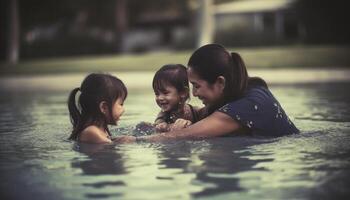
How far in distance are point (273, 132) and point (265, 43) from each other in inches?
1311

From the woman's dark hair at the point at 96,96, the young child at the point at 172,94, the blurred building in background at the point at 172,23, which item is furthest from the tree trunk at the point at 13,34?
the woman's dark hair at the point at 96,96

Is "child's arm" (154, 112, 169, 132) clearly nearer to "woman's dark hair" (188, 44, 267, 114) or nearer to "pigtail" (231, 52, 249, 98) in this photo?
"woman's dark hair" (188, 44, 267, 114)

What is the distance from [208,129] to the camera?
6.50 metres

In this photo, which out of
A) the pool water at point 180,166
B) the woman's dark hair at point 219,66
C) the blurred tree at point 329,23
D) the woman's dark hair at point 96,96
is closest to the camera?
the pool water at point 180,166

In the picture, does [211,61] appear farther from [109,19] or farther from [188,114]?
[109,19]

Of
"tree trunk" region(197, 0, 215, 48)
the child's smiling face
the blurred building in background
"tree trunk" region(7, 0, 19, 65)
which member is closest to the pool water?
the child's smiling face

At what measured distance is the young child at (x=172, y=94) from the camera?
692 centimetres

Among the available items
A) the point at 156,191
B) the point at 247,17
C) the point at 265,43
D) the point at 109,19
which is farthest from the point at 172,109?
the point at 109,19

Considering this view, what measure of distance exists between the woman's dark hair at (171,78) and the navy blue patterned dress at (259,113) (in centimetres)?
72

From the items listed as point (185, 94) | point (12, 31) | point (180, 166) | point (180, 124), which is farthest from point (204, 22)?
point (180, 166)

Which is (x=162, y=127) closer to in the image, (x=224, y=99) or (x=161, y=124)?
(x=161, y=124)

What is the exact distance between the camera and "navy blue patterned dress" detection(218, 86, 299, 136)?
252 inches

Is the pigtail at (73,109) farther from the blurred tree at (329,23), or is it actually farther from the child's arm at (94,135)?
the blurred tree at (329,23)

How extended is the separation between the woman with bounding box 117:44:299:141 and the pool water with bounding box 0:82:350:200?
122 millimetres
